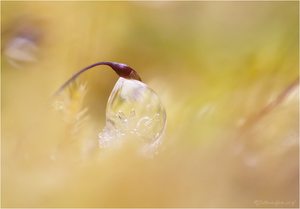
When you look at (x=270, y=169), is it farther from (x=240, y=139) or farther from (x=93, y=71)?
(x=93, y=71)

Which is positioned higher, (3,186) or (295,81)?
(295,81)

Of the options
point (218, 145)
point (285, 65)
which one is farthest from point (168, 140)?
point (285, 65)

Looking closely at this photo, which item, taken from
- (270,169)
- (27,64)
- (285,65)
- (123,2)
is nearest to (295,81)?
(285,65)
